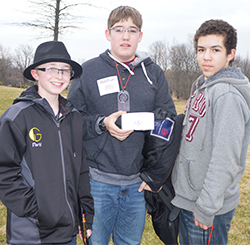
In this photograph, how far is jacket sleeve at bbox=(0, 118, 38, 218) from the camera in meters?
1.72

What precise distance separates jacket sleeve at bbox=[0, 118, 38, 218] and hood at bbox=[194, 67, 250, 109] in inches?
62.1

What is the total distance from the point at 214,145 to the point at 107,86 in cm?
115

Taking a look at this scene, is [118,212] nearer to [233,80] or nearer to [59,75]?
[59,75]

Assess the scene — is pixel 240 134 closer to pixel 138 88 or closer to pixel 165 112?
pixel 165 112

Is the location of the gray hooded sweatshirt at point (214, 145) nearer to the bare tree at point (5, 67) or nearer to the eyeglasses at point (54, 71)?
the eyeglasses at point (54, 71)

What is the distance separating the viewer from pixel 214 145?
6.04 ft

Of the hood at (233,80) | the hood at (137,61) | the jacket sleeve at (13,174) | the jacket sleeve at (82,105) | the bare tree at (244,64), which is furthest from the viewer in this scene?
the bare tree at (244,64)

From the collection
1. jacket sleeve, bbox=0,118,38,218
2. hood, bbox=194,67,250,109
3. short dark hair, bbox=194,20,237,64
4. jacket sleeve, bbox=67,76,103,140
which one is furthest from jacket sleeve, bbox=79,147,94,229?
short dark hair, bbox=194,20,237,64

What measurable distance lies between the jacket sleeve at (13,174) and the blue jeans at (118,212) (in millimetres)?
754

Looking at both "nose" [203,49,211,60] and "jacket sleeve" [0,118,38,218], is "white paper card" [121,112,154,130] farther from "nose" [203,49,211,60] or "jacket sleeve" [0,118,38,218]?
"jacket sleeve" [0,118,38,218]

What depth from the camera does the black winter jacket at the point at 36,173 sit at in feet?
5.74

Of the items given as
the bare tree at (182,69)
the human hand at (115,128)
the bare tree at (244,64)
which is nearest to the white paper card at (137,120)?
the human hand at (115,128)

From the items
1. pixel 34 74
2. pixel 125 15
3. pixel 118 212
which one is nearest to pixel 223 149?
pixel 118 212

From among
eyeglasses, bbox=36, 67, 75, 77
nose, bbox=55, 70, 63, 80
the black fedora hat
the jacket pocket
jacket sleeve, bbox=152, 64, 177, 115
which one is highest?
the black fedora hat
